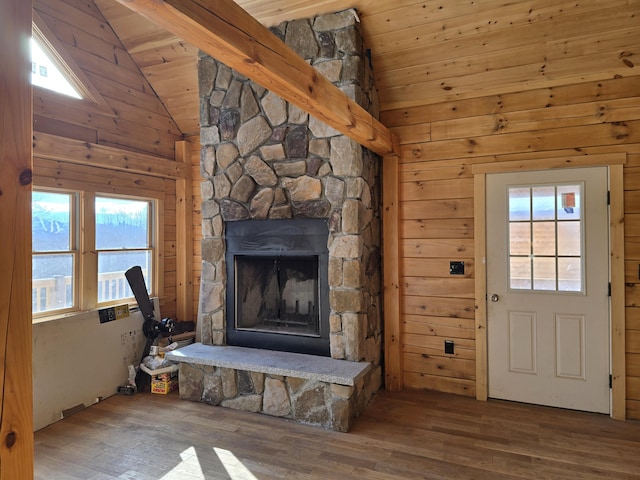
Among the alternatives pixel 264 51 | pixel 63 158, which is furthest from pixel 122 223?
pixel 264 51

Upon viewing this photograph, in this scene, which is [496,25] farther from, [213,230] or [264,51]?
[213,230]

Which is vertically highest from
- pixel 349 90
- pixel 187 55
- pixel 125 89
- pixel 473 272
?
pixel 187 55

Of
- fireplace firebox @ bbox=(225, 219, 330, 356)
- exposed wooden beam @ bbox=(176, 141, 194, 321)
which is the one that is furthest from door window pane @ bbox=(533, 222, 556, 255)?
exposed wooden beam @ bbox=(176, 141, 194, 321)

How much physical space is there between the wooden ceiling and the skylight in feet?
2.50

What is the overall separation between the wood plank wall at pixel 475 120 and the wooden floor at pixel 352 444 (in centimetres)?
52

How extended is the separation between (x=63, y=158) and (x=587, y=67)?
4.29 meters

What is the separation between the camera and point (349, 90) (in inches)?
129

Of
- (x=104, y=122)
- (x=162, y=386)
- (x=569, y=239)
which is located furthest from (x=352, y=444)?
(x=104, y=122)

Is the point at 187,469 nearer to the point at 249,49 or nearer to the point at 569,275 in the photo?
the point at 249,49

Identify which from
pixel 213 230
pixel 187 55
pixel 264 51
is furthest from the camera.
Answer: pixel 187 55

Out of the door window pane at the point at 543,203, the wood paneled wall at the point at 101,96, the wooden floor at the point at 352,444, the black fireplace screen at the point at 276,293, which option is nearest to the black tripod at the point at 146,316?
the wooden floor at the point at 352,444

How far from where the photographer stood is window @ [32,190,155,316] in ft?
11.6

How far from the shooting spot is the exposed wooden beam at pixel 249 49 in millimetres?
1400

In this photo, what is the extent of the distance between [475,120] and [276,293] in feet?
7.73
